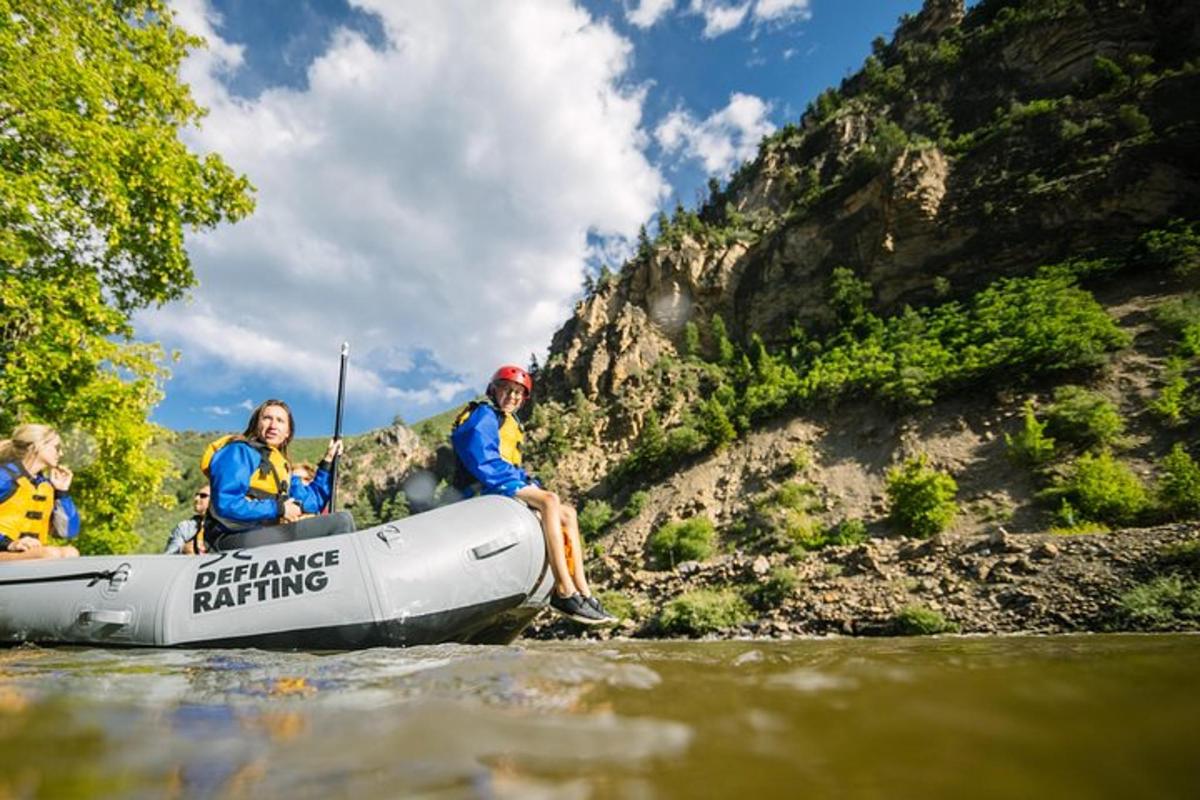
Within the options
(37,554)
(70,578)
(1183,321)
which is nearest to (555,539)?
(70,578)

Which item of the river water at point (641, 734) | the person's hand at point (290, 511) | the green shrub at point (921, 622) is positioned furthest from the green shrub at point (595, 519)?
the river water at point (641, 734)

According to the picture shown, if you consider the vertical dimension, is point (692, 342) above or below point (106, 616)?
above

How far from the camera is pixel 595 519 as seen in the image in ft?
112

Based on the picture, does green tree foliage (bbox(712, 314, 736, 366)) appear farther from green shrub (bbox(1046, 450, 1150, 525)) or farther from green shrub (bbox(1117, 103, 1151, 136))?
green shrub (bbox(1046, 450, 1150, 525))

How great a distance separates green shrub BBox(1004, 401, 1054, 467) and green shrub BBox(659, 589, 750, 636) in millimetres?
14991

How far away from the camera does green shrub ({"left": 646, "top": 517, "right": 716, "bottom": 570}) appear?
2523cm

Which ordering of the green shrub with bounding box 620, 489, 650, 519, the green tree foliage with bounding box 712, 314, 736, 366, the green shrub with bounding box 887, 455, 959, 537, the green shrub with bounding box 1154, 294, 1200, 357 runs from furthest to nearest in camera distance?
the green tree foliage with bounding box 712, 314, 736, 366, the green shrub with bounding box 620, 489, 650, 519, the green shrub with bounding box 1154, 294, 1200, 357, the green shrub with bounding box 887, 455, 959, 537

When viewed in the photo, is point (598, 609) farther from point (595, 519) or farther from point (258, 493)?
point (595, 519)

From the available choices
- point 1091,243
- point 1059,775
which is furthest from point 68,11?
point 1091,243

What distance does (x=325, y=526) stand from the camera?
4.00 metres

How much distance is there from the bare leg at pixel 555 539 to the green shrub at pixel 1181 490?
17643 mm

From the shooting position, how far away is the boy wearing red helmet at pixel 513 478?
157 inches

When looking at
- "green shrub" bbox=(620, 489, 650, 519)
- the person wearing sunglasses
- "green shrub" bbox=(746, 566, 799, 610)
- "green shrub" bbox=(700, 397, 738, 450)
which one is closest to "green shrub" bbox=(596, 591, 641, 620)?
"green shrub" bbox=(746, 566, 799, 610)

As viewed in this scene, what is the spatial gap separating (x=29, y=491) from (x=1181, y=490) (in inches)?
844
